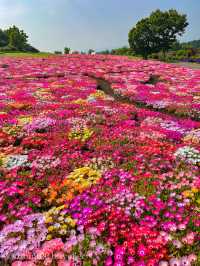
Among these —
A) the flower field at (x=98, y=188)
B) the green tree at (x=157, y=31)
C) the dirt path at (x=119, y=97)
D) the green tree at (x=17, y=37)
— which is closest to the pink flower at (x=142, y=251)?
the flower field at (x=98, y=188)

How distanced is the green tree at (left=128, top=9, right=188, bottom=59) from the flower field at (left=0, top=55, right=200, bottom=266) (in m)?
65.9

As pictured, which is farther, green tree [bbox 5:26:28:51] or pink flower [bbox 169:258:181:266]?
green tree [bbox 5:26:28:51]

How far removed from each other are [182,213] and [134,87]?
2054cm

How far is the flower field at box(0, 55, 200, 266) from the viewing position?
6.20 meters

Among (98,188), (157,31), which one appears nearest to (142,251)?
(98,188)

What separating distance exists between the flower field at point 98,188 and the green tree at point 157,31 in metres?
65.9

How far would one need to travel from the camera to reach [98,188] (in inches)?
340

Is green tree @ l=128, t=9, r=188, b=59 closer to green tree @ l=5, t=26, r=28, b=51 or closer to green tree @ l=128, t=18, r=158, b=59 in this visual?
green tree @ l=128, t=18, r=158, b=59

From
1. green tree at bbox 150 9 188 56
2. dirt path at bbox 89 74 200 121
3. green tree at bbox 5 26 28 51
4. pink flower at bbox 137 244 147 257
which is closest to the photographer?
pink flower at bbox 137 244 147 257

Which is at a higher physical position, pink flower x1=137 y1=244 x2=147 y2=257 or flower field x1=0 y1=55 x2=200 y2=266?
pink flower x1=137 y1=244 x2=147 y2=257

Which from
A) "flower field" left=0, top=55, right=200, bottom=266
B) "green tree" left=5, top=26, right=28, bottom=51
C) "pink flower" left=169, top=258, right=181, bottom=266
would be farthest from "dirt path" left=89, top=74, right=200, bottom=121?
"green tree" left=5, top=26, right=28, bottom=51

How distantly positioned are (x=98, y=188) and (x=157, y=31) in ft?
248

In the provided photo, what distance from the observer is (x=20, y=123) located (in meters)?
15.2

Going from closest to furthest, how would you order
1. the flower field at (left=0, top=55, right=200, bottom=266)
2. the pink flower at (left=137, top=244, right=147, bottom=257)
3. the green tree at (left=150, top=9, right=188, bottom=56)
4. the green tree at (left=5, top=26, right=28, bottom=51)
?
1. the pink flower at (left=137, top=244, right=147, bottom=257)
2. the flower field at (left=0, top=55, right=200, bottom=266)
3. the green tree at (left=150, top=9, right=188, bottom=56)
4. the green tree at (left=5, top=26, right=28, bottom=51)
